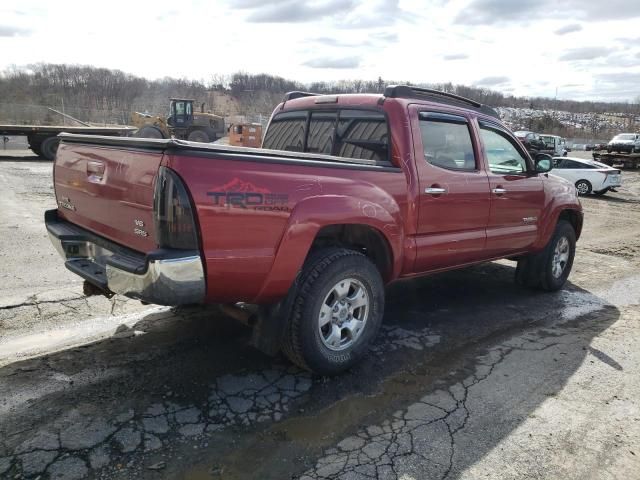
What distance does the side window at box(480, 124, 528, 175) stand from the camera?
4.82m

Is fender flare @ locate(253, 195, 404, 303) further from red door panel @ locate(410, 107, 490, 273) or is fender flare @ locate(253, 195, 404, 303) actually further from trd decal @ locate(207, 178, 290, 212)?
red door panel @ locate(410, 107, 490, 273)

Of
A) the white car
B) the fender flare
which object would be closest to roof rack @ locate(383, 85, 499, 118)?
the fender flare

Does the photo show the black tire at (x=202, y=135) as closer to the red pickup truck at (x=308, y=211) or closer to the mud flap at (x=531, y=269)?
the mud flap at (x=531, y=269)

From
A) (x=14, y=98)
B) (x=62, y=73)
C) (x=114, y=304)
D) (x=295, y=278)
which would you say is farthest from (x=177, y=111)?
(x=62, y=73)

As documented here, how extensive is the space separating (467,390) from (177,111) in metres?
26.9

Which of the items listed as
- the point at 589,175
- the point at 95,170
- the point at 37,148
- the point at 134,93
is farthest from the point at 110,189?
the point at 134,93

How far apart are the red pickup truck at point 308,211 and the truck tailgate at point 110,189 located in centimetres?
1

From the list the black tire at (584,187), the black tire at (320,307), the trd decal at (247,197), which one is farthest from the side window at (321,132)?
the black tire at (584,187)

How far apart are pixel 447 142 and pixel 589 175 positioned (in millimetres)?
16307

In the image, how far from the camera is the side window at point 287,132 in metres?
4.77

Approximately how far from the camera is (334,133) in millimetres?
4449

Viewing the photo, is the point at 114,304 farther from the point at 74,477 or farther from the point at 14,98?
the point at 14,98

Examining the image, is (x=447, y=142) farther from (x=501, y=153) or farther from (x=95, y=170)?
(x=95, y=170)

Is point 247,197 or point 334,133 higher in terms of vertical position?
point 334,133
